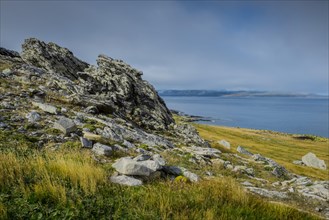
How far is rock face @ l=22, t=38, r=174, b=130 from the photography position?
35.4 metres

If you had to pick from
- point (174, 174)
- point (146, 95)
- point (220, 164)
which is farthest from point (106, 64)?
point (174, 174)

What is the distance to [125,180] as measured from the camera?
8.51 meters

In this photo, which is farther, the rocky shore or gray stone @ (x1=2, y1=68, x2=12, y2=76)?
gray stone @ (x1=2, y1=68, x2=12, y2=76)

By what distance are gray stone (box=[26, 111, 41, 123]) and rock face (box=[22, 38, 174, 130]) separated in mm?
11410

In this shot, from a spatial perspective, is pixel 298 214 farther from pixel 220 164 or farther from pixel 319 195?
pixel 220 164

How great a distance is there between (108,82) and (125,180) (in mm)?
33544

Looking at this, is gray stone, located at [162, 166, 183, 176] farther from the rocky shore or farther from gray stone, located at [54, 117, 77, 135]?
gray stone, located at [54, 117, 77, 135]

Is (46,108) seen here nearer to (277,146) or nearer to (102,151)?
(102,151)

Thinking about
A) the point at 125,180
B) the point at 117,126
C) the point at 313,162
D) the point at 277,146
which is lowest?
the point at 277,146

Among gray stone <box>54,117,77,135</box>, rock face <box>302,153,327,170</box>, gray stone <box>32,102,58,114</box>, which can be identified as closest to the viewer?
gray stone <box>54,117,77,135</box>

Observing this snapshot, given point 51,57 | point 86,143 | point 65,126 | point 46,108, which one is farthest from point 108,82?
point 86,143

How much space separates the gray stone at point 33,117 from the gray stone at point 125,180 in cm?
1033

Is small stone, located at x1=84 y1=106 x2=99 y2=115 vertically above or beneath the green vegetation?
above

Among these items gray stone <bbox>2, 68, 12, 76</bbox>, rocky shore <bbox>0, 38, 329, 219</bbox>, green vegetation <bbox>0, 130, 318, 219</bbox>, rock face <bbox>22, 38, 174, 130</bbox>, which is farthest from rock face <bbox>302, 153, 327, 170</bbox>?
gray stone <bbox>2, 68, 12, 76</bbox>
